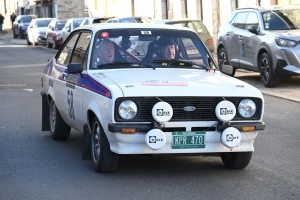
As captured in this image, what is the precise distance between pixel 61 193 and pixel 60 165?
1448mm

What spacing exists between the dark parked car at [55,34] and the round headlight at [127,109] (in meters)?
31.9

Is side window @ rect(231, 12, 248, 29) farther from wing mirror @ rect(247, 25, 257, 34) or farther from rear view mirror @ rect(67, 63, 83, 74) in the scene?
rear view mirror @ rect(67, 63, 83, 74)

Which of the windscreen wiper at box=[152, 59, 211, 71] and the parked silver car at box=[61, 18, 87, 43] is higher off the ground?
the windscreen wiper at box=[152, 59, 211, 71]

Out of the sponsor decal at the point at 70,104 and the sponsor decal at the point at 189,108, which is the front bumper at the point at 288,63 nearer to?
the sponsor decal at the point at 70,104

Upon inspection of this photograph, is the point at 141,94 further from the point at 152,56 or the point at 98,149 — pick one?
the point at 152,56

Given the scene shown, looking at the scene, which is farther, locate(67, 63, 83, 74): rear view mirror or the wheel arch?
the wheel arch

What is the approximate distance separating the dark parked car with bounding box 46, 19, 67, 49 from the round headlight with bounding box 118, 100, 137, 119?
3192 centimetres

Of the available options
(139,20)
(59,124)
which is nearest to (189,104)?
(59,124)

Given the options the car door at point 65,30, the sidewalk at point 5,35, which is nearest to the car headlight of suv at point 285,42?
the car door at point 65,30

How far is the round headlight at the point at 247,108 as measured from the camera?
826 centimetres

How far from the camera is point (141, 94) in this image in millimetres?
7965

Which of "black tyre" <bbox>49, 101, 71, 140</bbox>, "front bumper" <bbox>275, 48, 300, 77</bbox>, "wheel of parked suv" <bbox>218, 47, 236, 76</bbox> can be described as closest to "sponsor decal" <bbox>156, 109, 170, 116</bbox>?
"black tyre" <bbox>49, 101, 71, 140</bbox>

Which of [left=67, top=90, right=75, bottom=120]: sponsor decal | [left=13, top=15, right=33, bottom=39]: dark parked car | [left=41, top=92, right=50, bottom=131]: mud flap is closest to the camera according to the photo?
[left=67, top=90, right=75, bottom=120]: sponsor decal

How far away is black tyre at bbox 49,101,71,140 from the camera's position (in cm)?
1063
